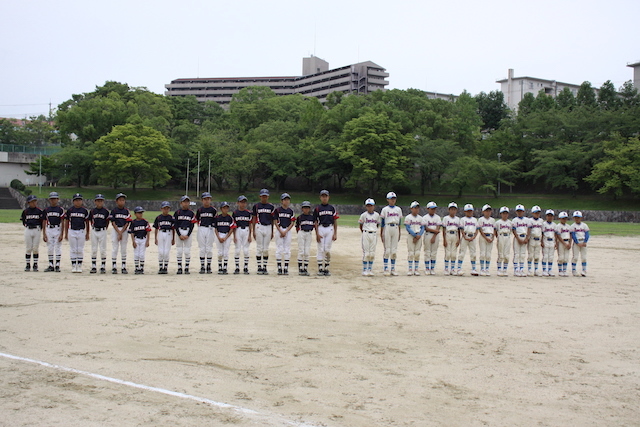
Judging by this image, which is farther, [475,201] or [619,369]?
[475,201]

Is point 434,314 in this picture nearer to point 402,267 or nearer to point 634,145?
point 402,267

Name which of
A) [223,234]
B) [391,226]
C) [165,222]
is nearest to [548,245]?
[391,226]

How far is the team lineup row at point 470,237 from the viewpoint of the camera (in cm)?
1385

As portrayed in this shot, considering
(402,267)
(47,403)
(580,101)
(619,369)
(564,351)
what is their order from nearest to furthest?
(47,403), (619,369), (564,351), (402,267), (580,101)

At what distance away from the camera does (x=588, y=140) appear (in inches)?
2409

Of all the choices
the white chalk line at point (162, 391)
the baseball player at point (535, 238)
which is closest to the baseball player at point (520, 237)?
the baseball player at point (535, 238)

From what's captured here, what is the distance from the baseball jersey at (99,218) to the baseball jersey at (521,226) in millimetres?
11069

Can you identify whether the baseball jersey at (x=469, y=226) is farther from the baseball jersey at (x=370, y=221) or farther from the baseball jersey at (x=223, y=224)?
the baseball jersey at (x=223, y=224)

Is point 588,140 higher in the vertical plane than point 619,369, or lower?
higher

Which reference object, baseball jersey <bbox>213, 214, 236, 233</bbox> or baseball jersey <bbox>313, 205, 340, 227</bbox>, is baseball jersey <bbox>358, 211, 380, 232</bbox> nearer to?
baseball jersey <bbox>313, 205, 340, 227</bbox>

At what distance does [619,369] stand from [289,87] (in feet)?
431

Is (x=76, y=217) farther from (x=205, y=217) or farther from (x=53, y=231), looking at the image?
(x=205, y=217)

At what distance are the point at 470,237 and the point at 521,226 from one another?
4.81 feet

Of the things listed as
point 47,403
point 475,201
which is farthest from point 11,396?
point 475,201
